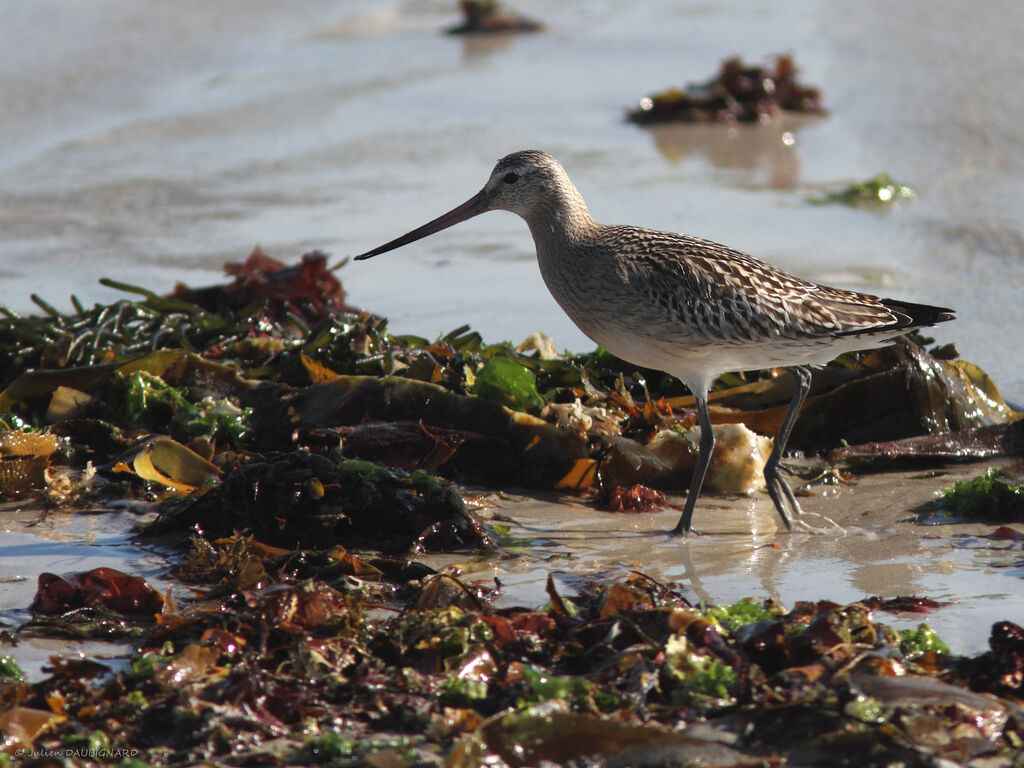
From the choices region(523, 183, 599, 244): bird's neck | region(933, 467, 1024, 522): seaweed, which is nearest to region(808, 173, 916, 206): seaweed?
region(523, 183, 599, 244): bird's neck

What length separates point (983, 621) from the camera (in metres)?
3.60

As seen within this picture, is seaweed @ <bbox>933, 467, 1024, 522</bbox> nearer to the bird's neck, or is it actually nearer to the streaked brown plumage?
the streaked brown plumage

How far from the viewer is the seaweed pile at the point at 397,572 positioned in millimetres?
2969

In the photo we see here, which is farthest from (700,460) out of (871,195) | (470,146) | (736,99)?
(736,99)

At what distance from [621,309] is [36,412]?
2.46m

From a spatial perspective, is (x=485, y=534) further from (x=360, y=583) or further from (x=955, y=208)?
(x=955, y=208)

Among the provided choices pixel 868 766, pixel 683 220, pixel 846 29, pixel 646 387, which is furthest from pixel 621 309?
pixel 846 29

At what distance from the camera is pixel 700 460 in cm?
479

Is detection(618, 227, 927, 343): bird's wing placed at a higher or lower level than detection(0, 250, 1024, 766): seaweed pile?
higher

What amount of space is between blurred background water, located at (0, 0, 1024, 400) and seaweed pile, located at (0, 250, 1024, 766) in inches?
37.2

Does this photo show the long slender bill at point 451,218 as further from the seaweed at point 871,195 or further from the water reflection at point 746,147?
the water reflection at point 746,147

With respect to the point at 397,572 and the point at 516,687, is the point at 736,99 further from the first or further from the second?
the point at 516,687

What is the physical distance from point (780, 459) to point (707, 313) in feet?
2.25

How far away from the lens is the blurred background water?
24.4 ft
